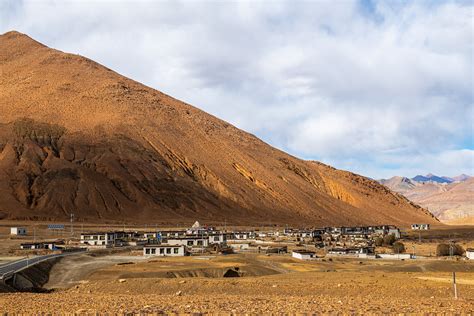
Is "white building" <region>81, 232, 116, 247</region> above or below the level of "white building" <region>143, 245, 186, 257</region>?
above

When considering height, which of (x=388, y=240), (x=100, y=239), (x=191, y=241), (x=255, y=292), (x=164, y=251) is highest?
(x=100, y=239)

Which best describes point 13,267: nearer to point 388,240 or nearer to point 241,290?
point 241,290

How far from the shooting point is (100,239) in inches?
3947

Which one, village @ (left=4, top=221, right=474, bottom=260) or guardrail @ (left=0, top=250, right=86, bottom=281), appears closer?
guardrail @ (left=0, top=250, right=86, bottom=281)

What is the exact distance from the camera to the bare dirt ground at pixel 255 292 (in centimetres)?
2461

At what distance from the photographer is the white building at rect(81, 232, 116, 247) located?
9881 cm

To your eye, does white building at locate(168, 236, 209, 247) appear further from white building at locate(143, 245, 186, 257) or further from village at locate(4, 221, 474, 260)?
white building at locate(143, 245, 186, 257)

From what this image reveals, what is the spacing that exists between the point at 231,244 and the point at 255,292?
6510 centimetres

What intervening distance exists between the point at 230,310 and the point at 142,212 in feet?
439

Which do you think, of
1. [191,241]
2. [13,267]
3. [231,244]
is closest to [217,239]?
[231,244]

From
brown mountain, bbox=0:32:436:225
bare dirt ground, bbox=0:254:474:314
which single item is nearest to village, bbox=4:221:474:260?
bare dirt ground, bbox=0:254:474:314

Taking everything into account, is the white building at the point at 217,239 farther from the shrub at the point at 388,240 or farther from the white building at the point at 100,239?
the shrub at the point at 388,240

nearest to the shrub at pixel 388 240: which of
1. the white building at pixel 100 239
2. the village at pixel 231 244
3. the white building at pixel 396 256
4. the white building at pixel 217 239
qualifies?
the village at pixel 231 244

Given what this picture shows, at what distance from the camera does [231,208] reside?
6590 inches
